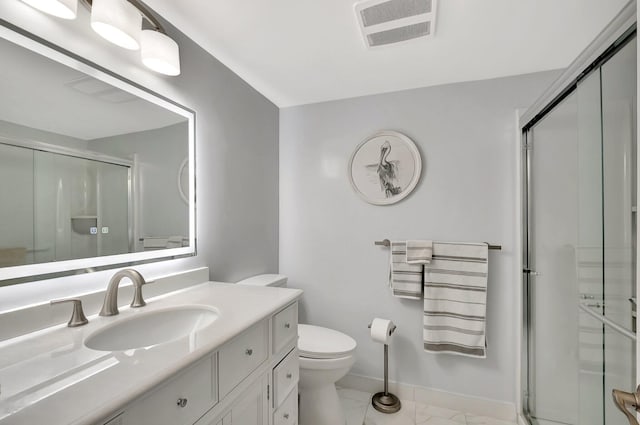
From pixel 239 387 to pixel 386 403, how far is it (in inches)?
A: 55.3

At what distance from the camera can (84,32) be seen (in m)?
1.04

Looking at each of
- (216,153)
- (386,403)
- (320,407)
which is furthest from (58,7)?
(386,403)

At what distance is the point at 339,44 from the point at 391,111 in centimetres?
71

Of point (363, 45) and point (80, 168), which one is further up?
point (363, 45)

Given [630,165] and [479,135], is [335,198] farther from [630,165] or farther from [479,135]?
[630,165]

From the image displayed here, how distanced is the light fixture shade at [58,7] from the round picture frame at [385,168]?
1625mm

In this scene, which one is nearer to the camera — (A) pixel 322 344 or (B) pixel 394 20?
(B) pixel 394 20

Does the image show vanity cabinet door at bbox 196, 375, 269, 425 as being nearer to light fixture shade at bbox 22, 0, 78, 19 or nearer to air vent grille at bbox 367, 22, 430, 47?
light fixture shade at bbox 22, 0, 78, 19

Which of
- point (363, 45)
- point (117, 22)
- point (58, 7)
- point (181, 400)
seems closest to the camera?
point (181, 400)

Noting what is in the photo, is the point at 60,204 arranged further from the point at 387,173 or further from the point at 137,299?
the point at 387,173

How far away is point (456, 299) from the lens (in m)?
1.87

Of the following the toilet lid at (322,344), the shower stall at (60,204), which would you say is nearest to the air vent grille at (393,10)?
the shower stall at (60,204)

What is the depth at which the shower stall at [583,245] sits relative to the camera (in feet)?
3.03

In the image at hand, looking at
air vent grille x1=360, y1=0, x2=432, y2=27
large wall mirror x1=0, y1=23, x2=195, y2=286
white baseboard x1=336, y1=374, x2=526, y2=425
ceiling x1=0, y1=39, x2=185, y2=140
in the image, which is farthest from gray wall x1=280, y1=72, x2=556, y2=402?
ceiling x1=0, y1=39, x2=185, y2=140
